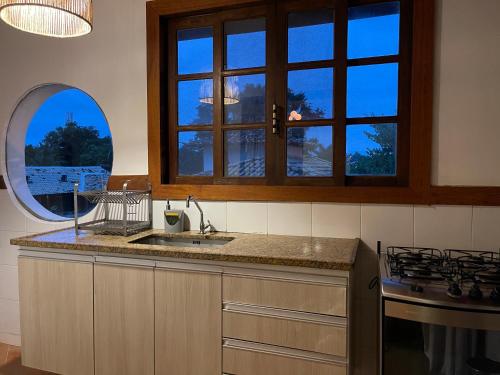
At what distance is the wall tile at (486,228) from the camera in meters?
1.85

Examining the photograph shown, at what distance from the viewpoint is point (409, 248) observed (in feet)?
6.46

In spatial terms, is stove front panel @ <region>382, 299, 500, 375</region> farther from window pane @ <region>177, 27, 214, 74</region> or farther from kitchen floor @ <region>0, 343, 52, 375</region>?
kitchen floor @ <region>0, 343, 52, 375</region>

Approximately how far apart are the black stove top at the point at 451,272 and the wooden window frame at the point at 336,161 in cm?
35

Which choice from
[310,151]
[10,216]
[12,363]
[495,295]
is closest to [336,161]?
[310,151]

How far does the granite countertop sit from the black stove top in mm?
228

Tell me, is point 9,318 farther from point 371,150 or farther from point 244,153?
point 371,150

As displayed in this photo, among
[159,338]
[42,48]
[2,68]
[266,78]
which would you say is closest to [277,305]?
[159,338]

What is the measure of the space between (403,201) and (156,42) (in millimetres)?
1930

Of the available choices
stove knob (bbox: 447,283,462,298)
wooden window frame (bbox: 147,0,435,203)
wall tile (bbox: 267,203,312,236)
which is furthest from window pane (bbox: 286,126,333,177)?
stove knob (bbox: 447,283,462,298)

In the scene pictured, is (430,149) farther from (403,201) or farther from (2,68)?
(2,68)

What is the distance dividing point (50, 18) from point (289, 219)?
1.62 m

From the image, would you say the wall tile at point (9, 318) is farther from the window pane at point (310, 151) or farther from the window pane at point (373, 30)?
the window pane at point (373, 30)

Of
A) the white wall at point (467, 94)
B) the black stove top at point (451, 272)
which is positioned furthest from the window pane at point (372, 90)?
the black stove top at point (451, 272)

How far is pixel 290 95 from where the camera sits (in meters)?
2.27
